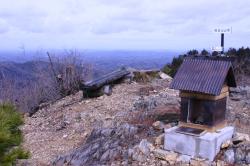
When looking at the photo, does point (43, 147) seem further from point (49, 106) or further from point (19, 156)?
point (49, 106)

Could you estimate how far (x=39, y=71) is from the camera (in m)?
21.1

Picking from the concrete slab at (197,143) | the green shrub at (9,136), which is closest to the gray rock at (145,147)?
the concrete slab at (197,143)

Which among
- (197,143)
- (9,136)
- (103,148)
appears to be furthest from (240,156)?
(9,136)

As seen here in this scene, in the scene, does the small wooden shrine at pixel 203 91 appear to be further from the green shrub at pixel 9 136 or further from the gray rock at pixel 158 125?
the green shrub at pixel 9 136

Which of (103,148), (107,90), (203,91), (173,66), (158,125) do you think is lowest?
(103,148)

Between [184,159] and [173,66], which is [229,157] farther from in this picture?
[173,66]

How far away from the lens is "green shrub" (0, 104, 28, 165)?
7463 millimetres

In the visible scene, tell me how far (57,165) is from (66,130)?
8.14 ft

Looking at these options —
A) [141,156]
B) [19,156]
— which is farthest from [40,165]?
[141,156]

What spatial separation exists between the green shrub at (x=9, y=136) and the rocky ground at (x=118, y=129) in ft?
5.25

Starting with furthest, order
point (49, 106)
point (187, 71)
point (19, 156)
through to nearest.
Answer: point (49, 106) → point (187, 71) → point (19, 156)

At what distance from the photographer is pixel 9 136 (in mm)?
7527

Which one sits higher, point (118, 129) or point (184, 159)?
point (118, 129)

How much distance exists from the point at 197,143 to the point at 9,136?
11.9ft
